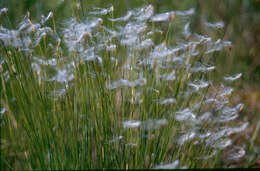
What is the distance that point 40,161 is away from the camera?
146 cm

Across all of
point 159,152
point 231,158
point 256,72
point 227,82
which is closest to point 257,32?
point 256,72

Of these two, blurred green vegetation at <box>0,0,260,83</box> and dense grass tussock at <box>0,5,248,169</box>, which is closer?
dense grass tussock at <box>0,5,248,169</box>

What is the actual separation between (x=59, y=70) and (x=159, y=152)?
834 mm

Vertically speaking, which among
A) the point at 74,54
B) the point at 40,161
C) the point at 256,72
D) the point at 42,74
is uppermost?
the point at 74,54

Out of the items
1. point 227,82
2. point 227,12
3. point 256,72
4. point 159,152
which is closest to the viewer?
point 159,152

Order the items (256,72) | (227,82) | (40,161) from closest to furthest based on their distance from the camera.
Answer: (40,161)
(227,82)
(256,72)

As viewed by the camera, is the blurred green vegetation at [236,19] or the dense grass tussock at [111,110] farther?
the blurred green vegetation at [236,19]

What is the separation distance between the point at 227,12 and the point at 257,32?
543mm

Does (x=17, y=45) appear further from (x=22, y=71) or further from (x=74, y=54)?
(x=74, y=54)

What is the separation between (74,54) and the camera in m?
1.64

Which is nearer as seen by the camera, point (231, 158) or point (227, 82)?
point (231, 158)

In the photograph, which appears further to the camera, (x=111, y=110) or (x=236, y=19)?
(x=236, y=19)

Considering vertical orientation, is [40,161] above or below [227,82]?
below

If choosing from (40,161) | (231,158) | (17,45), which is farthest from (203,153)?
(17,45)
